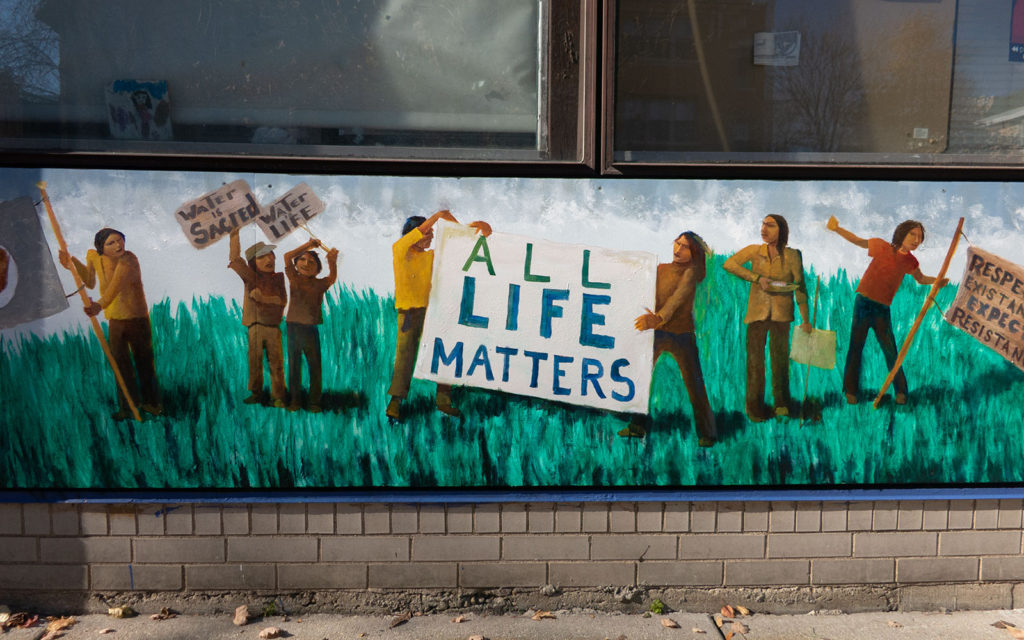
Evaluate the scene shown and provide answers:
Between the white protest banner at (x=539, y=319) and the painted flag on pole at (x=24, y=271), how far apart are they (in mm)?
1643

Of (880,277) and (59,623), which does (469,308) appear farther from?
(59,623)

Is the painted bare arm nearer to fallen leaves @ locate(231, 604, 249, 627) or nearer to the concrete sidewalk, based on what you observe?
the concrete sidewalk

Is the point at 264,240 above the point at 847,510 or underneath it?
above

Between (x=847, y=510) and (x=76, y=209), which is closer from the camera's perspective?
(x=76, y=209)

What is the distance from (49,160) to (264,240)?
976mm

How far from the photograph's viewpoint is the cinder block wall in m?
3.40

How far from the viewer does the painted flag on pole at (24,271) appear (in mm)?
3258

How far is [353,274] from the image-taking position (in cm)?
333

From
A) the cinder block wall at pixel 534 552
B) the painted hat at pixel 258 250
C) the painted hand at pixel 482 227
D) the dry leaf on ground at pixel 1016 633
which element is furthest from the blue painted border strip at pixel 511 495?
the painted hand at pixel 482 227

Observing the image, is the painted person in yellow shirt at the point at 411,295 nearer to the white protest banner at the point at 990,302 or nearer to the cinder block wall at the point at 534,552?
the cinder block wall at the point at 534,552

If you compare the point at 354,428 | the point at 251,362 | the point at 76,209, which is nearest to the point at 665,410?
the point at 354,428

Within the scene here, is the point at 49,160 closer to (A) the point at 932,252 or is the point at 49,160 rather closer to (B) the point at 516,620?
(B) the point at 516,620

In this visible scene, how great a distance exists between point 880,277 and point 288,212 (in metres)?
2.66

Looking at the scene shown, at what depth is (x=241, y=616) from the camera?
334 cm
